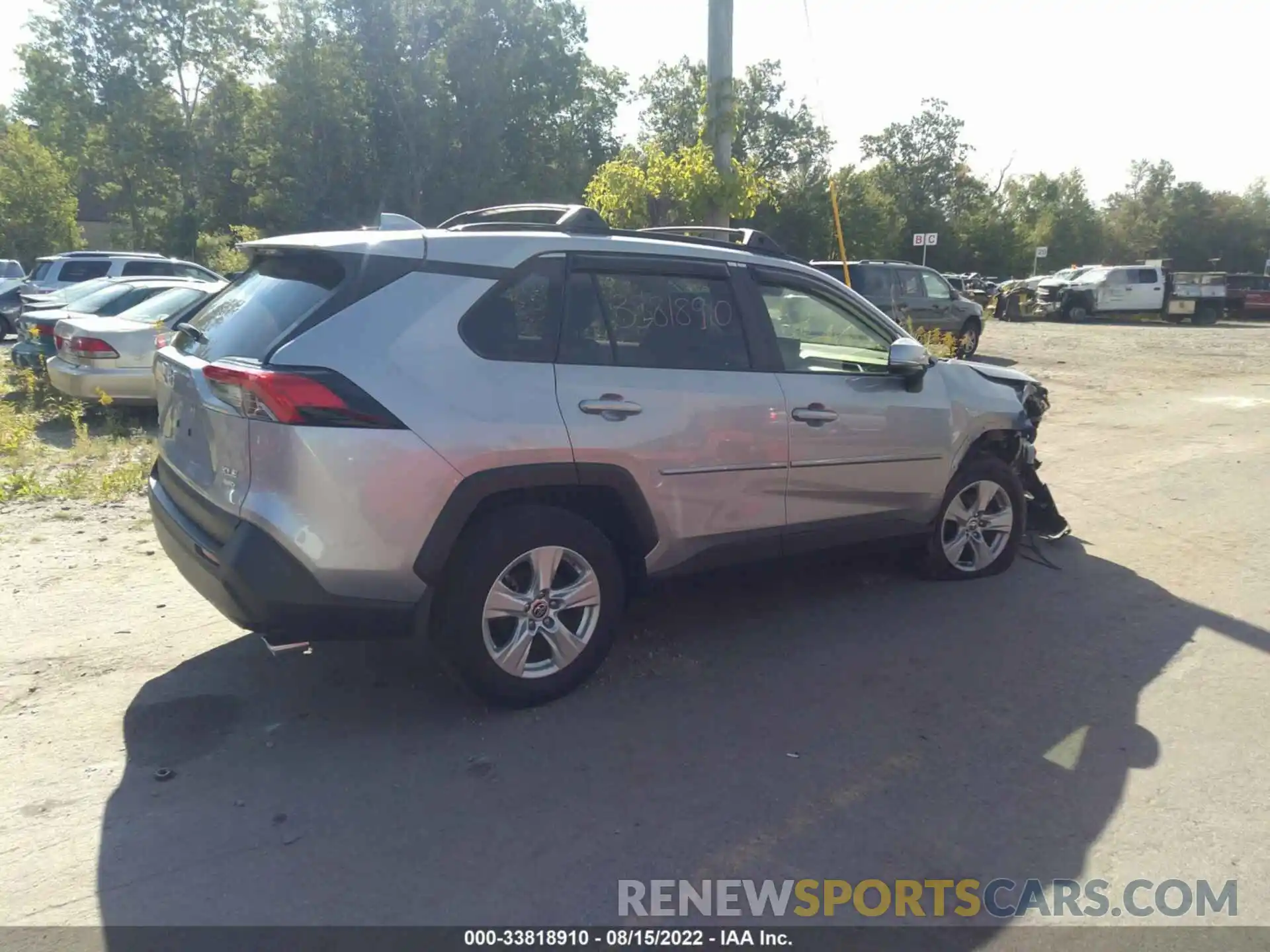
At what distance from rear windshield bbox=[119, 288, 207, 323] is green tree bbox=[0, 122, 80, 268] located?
104 ft

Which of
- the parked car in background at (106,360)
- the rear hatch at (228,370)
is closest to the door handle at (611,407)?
the rear hatch at (228,370)

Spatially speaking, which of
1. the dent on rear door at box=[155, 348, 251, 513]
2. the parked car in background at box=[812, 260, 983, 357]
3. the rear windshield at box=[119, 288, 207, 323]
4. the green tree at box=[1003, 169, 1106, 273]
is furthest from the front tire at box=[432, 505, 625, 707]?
the green tree at box=[1003, 169, 1106, 273]

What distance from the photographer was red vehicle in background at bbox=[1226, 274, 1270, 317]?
118 ft

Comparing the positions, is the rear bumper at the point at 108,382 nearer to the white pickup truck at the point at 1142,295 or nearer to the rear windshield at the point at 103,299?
the rear windshield at the point at 103,299

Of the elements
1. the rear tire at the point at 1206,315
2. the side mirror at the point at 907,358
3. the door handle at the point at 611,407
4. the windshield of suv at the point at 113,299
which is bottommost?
the rear tire at the point at 1206,315

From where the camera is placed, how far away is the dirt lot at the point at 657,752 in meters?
3.08

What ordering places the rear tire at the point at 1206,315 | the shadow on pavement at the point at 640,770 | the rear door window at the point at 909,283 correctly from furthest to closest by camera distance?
the rear tire at the point at 1206,315
the rear door window at the point at 909,283
the shadow on pavement at the point at 640,770

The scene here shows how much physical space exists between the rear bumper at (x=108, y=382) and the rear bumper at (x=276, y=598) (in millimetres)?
6897

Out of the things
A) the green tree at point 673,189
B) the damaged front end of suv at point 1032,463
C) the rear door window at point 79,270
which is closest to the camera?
the damaged front end of suv at point 1032,463

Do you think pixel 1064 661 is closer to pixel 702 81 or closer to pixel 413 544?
pixel 413 544

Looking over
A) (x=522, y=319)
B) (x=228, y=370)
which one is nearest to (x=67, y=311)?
(x=228, y=370)

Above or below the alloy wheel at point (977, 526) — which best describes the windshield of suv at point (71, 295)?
above

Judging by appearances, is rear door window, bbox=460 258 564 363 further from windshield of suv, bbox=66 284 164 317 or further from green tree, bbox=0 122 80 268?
green tree, bbox=0 122 80 268

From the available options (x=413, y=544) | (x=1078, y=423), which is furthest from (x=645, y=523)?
(x=1078, y=423)
